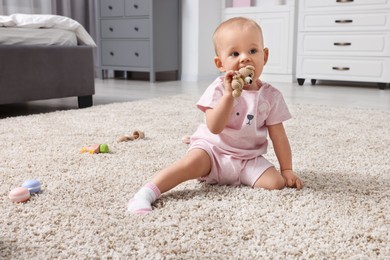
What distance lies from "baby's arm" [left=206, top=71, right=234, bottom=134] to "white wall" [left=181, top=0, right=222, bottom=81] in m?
3.37

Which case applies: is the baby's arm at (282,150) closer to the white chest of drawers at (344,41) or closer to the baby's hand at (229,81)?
the baby's hand at (229,81)

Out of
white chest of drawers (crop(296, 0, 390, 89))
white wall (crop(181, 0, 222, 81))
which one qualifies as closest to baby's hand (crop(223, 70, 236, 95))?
white chest of drawers (crop(296, 0, 390, 89))

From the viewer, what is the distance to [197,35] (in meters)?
4.23

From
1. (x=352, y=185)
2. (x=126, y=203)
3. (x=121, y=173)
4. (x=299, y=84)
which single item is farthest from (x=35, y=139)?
(x=299, y=84)

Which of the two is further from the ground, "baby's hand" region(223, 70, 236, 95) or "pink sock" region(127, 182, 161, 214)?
"baby's hand" region(223, 70, 236, 95)

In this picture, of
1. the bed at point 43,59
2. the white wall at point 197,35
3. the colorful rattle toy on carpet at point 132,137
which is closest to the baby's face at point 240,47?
the colorful rattle toy on carpet at point 132,137

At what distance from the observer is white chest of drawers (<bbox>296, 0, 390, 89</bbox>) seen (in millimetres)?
3410

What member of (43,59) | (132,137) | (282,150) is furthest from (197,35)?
(282,150)

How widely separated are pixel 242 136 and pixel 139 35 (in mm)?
3212

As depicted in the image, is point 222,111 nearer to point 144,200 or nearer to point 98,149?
point 144,200

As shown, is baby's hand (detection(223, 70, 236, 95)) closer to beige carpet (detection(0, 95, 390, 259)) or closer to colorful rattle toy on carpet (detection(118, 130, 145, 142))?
beige carpet (detection(0, 95, 390, 259))

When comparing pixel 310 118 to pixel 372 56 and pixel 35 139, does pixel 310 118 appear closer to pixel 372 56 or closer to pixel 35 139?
pixel 35 139

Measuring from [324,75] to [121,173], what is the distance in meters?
2.95

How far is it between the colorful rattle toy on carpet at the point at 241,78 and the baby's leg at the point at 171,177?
7.6 inches
